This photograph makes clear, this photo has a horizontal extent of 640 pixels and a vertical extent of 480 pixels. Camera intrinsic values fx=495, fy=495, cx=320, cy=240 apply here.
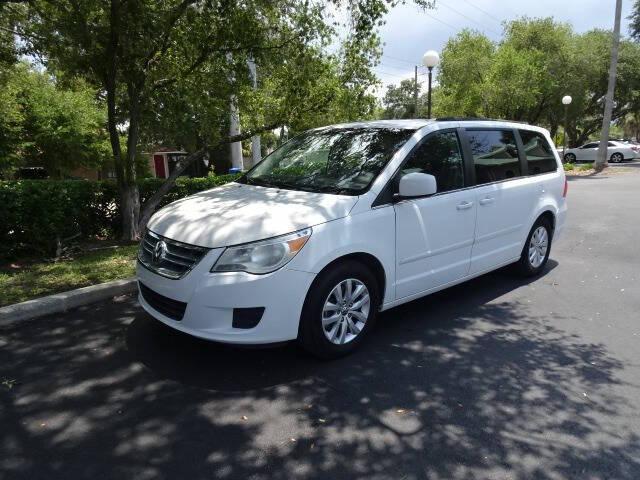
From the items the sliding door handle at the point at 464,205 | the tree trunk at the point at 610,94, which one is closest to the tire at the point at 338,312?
the sliding door handle at the point at 464,205

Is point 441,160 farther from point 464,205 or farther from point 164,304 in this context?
point 164,304

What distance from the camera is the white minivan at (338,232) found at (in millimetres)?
3297

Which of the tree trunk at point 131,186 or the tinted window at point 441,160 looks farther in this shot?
the tree trunk at point 131,186

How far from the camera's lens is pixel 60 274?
5.59 metres

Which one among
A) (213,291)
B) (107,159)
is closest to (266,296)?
(213,291)

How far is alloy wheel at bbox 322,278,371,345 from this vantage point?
11.8ft

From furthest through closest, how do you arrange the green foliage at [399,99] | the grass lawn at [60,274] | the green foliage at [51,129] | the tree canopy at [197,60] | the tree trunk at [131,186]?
1. the green foliage at [399,99]
2. the green foliage at [51,129]
3. the tree trunk at [131,186]
4. the tree canopy at [197,60]
5. the grass lawn at [60,274]

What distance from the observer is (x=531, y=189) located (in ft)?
17.7

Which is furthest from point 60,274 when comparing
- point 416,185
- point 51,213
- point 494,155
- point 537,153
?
point 537,153

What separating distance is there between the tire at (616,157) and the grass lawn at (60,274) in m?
32.3

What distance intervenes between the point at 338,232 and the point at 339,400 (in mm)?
1137

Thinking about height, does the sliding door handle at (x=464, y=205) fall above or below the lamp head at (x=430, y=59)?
below

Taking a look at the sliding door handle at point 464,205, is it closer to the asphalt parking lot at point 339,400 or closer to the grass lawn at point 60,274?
the asphalt parking lot at point 339,400

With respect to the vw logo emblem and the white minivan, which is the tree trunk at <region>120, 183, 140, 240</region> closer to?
the white minivan
